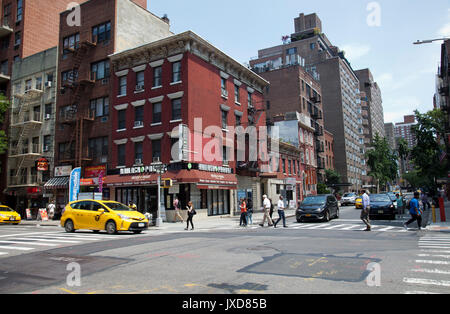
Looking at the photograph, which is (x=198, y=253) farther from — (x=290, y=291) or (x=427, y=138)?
(x=427, y=138)

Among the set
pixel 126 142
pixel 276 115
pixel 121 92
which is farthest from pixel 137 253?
pixel 276 115

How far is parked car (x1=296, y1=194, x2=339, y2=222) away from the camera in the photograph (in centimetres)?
2045

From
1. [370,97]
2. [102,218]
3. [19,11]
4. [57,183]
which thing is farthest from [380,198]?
[370,97]

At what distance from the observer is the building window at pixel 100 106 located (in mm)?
31547

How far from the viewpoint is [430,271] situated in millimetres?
6938

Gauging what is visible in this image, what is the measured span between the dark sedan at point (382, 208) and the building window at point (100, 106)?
2420cm

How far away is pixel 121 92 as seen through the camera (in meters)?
30.8

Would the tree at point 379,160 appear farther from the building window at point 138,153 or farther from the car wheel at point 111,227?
the car wheel at point 111,227

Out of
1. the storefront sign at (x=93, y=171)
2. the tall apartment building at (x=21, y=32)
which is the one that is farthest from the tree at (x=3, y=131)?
the storefront sign at (x=93, y=171)

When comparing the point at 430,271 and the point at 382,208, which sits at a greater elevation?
the point at 382,208

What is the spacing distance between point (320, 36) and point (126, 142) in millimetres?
65375

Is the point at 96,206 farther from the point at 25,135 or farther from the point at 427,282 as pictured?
the point at 25,135

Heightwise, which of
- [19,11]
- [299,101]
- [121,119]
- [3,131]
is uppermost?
[19,11]

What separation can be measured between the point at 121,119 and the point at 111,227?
16310 millimetres
